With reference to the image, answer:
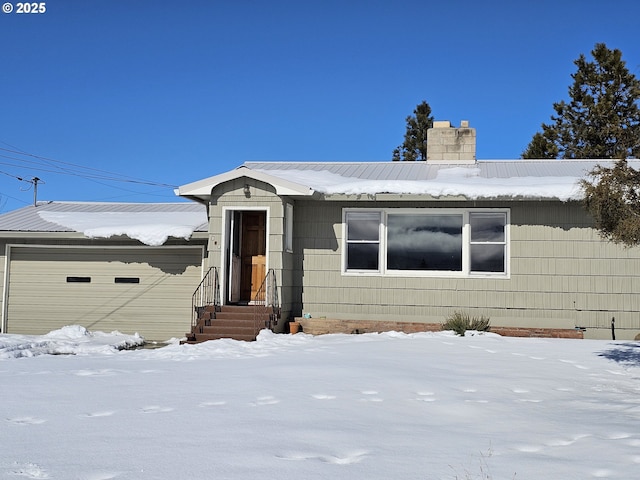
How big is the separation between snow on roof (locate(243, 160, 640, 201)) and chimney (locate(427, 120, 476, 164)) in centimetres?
37

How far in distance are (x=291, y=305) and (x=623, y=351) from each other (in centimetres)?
676

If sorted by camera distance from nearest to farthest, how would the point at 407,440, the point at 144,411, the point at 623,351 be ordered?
the point at 407,440 → the point at 144,411 → the point at 623,351

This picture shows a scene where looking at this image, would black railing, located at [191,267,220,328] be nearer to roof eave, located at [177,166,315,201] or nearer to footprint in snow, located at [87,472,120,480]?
roof eave, located at [177,166,315,201]

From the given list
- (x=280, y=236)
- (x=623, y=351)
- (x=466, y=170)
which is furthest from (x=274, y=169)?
(x=623, y=351)

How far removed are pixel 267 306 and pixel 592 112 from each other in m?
20.8

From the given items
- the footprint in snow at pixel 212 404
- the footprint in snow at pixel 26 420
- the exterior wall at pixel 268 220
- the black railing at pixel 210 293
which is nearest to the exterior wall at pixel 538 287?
the exterior wall at pixel 268 220

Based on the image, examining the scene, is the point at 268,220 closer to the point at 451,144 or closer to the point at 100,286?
the point at 100,286

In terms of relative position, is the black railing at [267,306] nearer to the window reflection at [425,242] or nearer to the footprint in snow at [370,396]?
the window reflection at [425,242]

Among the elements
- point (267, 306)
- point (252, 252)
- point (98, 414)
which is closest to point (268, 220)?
point (252, 252)

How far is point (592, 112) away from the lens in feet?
91.9

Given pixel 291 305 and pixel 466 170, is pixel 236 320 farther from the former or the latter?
pixel 466 170

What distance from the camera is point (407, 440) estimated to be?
5.21 meters

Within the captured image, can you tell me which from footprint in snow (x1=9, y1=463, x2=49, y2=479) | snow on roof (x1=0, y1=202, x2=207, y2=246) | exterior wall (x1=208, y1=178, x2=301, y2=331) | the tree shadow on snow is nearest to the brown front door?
exterior wall (x1=208, y1=178, x2=301, y2=331)

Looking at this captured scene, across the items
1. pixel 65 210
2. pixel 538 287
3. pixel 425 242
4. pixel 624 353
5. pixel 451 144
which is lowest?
pixel 624 353
